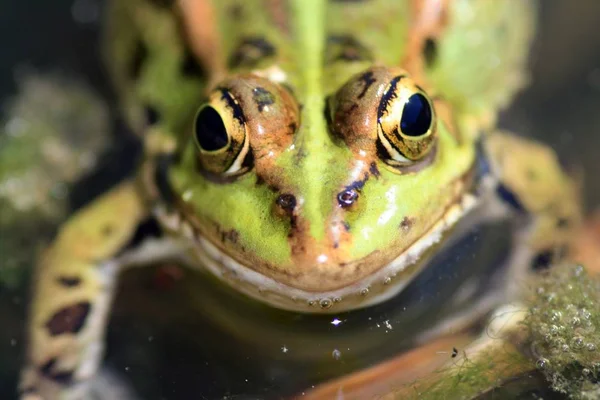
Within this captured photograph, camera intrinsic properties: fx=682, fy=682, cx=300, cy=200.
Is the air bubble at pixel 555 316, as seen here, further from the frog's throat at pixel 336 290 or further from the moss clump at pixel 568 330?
the frog's throat at pixel 336 290

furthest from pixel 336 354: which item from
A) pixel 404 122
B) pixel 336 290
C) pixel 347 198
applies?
pixel 404 122

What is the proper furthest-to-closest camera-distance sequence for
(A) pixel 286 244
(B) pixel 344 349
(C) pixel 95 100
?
(C) pixel 95 100, (B) pixel 344 349, (A) pixel 286 244

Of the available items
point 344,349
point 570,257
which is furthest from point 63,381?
point 570,257

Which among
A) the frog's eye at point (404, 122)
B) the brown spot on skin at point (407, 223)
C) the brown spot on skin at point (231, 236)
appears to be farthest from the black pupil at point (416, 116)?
the brown spot on skin at point (231, 236)

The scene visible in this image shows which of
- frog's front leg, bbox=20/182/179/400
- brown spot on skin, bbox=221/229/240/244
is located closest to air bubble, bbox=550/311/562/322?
brown spot on skin, bbox=221/229/240/244

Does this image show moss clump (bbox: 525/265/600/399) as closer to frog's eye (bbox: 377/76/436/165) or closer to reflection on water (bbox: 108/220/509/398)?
reflection on water (bbox: 108/220/509/398)

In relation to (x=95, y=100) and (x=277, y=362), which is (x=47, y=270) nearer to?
(x=277, y=362)
